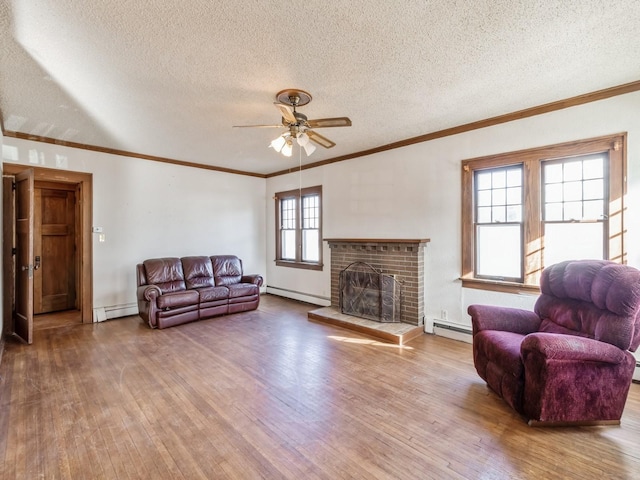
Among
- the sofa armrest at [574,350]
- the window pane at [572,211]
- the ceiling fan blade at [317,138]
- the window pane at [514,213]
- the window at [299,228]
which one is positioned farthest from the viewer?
the window at [299,228]

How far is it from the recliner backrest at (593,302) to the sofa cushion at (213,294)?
433 centimetres

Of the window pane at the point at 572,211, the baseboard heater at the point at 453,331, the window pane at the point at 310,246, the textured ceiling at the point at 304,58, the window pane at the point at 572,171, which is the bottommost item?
the baseboard heater at the point at 453,331

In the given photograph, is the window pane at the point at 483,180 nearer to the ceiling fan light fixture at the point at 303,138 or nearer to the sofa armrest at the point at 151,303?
the ceiling fan light fixture at the point at 303,138

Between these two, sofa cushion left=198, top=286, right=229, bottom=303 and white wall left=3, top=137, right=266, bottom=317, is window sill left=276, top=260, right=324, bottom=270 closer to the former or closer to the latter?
white wall left=3, top=137, right=266, bottom=317

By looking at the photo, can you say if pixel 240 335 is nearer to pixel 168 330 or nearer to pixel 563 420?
pixel 168 330

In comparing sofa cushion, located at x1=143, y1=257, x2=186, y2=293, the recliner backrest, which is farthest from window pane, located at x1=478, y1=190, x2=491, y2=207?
sofa cushion, located at x1=143, y1=257, x2=186, y2=293

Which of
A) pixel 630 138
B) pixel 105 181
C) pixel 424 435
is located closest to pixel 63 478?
pixel 424 435

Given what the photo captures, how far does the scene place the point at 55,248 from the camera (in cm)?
562

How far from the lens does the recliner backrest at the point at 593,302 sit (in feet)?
7.36

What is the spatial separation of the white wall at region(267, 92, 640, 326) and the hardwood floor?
101cm

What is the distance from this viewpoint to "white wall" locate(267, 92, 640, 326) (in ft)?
10.0

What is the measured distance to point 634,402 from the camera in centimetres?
261

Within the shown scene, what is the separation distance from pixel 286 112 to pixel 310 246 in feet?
12.6

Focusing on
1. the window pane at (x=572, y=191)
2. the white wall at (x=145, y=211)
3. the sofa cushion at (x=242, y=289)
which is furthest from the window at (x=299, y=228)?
the window pane at (x=572, y=191)
